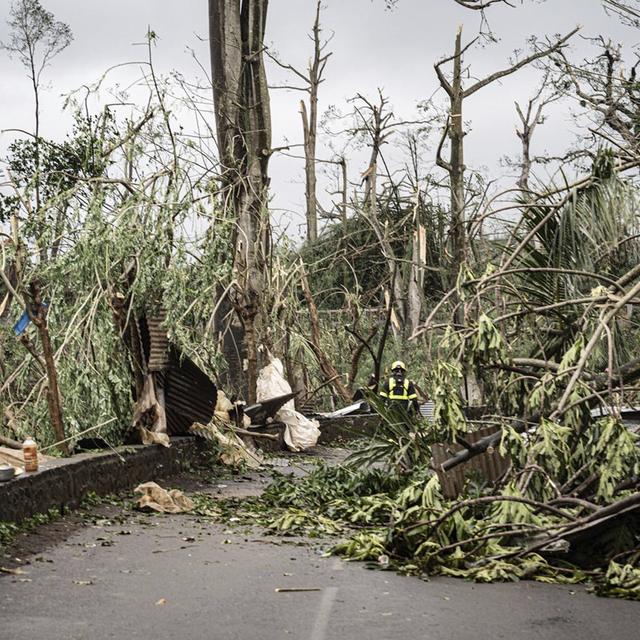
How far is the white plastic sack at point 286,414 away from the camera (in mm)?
20172

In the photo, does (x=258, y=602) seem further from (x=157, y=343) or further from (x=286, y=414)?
(x=286, y=414)

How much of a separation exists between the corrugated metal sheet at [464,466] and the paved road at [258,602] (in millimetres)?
1765

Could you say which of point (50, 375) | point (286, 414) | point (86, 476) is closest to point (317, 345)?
point (286, 414)

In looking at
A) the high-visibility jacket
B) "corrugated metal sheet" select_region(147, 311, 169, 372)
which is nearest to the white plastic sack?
the high-visibility jacket

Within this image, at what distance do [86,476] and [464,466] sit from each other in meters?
3.77

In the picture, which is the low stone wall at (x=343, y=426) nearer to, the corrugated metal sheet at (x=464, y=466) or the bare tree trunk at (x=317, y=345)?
the bare tree trunk at (x=317, y=345)

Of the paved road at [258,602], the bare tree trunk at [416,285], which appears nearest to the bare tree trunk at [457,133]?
the bare tree trunk at [416,285]

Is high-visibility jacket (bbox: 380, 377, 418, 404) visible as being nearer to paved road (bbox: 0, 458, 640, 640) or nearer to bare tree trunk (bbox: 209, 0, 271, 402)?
bare tree trunk (bbox: 209, 0, 271, 402)

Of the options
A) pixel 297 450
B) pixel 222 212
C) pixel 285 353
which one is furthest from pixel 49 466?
pixel 285 353

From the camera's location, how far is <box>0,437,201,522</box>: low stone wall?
32.6 ft

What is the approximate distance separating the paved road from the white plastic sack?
407 inches

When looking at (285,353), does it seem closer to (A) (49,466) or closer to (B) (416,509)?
(A) (49,466)

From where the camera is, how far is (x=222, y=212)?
55.4ft

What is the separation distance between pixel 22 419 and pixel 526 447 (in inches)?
285
